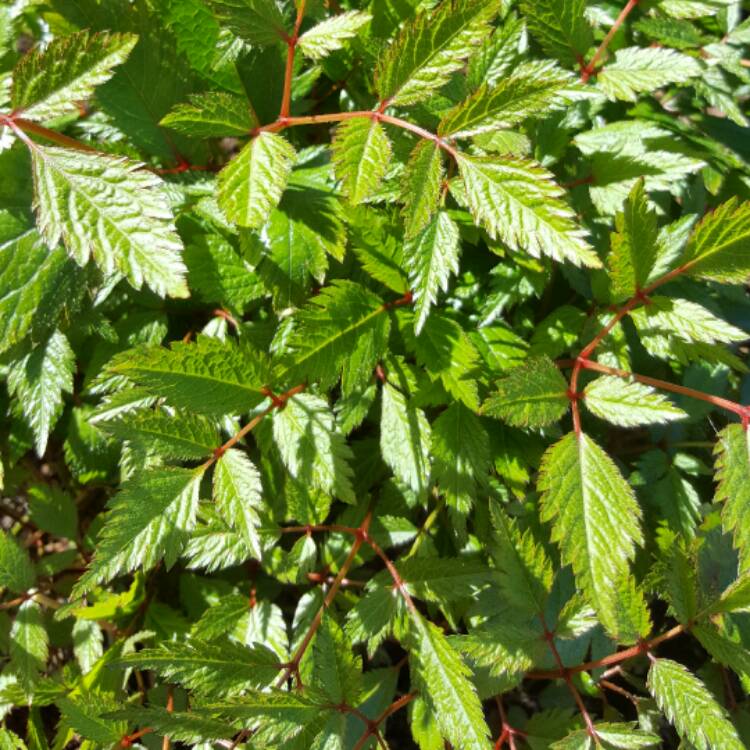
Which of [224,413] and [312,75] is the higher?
[312,75]

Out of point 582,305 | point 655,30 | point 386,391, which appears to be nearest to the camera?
point 386,391

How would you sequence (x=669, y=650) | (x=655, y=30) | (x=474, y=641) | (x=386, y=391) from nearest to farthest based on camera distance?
(x=474, y=641) → (x=386, y=391) → (x=655, y=30) → (x=669, y=650)

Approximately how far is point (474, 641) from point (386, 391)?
1.66 feet

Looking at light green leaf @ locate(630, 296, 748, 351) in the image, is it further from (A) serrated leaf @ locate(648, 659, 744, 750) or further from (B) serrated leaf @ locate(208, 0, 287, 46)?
(B) serrated leaf @ locate(208, 0, 287, 46)

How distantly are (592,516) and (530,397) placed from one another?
217mm

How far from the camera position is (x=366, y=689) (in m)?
1.59

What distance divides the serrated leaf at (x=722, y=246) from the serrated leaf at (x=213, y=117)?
77cm

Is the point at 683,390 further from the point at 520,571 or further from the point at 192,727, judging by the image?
the point at 192,727

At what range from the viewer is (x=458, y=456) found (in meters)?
1.43

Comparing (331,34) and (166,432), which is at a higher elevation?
(331,34)

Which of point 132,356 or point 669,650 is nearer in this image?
point 132,356

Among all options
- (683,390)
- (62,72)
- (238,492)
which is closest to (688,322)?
(683,390)

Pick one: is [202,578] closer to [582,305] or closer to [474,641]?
[474,641]

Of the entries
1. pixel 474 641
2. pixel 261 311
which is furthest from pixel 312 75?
pixel 474 641
